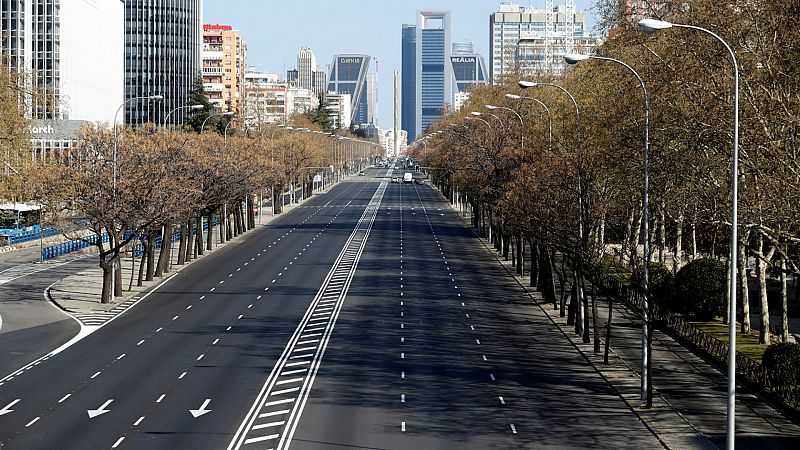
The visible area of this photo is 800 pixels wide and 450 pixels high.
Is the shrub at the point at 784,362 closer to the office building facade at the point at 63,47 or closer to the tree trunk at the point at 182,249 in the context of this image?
the tree trunk at the point at 182,249

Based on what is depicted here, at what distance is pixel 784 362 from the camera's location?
35.4 meters

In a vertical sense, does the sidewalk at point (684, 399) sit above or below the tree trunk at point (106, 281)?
below

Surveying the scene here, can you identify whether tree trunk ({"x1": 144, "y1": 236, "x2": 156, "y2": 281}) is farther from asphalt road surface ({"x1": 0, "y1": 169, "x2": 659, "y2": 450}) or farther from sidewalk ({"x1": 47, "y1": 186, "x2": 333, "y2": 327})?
asphalt road surface ({"x1": 0, "y1": 169, "x2": 659, "y2": 450})

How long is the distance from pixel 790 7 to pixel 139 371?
82.0ft

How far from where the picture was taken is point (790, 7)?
3503 centimetres

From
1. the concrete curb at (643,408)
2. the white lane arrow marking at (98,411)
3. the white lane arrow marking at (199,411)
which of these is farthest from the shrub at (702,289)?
the white lane arrow marking at (98,411)

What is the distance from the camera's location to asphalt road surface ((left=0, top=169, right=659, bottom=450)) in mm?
31484

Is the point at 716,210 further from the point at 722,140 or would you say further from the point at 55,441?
the point at 55,441

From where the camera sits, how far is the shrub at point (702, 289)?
52.3 m

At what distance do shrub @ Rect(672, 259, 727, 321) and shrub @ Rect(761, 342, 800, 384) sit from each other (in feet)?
50.3

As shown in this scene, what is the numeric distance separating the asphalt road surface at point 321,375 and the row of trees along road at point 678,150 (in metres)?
5.03

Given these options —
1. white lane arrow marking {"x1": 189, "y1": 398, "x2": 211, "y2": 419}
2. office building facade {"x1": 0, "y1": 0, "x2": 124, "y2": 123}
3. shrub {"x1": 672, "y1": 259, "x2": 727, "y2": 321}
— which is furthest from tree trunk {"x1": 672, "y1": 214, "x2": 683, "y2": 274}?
office building facade {"x1": 0, "y1": 0, "x2": 124, "y2": 123}

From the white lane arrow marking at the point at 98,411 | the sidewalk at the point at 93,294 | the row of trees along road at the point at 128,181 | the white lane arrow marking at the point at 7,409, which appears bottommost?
the white lane arrow marking at the point at 7,409

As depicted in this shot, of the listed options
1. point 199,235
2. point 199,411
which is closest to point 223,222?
point 199,235
